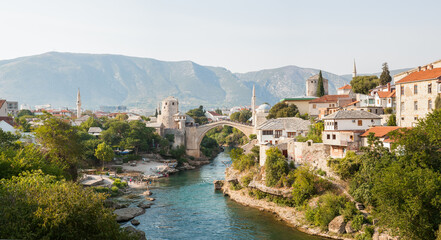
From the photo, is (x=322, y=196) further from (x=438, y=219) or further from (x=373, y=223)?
(x=438, y=219)

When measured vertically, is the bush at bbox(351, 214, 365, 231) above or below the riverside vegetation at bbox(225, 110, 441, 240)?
below

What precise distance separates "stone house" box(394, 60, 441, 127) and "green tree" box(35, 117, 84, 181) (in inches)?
1174

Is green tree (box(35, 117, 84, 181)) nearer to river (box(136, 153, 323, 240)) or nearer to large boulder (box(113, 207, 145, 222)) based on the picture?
large boulder (box(113, 207, 145, 222))

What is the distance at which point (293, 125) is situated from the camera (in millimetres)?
39688

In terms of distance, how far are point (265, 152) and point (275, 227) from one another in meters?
9.92

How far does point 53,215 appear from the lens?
12570 mm

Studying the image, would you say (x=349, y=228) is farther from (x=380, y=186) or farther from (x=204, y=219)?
(x=204, y=219)

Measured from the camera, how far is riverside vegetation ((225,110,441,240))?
18578 millimetres

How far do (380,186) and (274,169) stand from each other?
11.1 m

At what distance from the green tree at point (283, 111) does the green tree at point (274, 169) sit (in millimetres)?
19354

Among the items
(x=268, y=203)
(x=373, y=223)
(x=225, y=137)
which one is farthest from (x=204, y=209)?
(x=225, y=137)

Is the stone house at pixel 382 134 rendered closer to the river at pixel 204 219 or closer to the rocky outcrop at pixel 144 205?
the river at pixel 204 219

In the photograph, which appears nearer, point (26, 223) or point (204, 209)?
point (26, 223)

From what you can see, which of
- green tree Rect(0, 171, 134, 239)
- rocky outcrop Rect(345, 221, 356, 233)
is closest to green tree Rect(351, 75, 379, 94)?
rocky outcrop Rect(345, 221, 356, 233)
